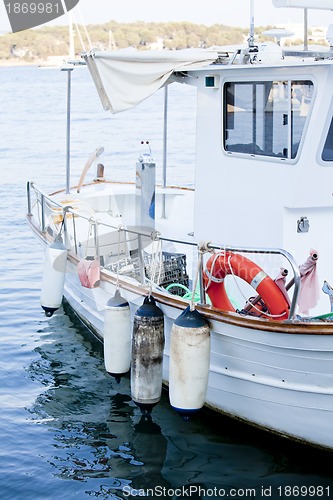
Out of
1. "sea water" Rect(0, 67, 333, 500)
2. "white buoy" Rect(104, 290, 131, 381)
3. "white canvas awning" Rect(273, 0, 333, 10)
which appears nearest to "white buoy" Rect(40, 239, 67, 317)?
"sea water" Rect(0, 67, 333, 500)

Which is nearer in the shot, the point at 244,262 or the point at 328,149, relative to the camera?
the point at 244,262

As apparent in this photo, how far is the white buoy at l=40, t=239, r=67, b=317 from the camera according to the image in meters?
9.97

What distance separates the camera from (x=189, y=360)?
748 centimetres

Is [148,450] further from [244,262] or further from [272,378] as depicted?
[244,262]

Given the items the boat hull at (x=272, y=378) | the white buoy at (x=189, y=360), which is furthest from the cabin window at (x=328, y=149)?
the white buoy at (x=189, y=360)

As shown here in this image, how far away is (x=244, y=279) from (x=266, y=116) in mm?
1698

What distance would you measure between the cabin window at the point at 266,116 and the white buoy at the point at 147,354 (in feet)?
6.06

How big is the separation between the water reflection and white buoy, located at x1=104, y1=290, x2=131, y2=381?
682mm

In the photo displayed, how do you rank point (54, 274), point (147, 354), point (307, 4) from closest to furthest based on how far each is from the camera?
point (147, 354), point (307, 4), point (54, 274)

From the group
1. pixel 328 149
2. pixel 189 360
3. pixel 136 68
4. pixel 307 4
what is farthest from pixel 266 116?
A: pixel 189 360

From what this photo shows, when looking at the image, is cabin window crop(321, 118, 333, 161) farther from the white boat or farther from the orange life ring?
the orange life ring

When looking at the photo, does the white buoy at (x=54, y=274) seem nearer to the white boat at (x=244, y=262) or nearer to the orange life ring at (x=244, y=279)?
the white boat at (x=244, y=262)

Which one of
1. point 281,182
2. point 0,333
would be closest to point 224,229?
point 281,182

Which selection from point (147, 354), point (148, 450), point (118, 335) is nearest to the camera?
point (147, 354)
